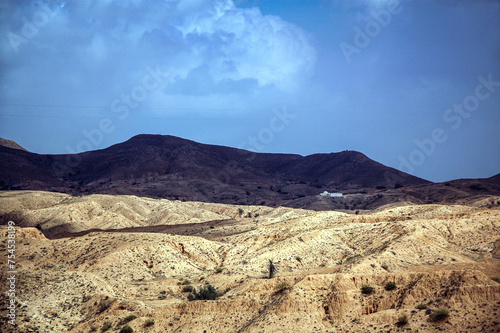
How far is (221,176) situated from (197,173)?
28.6 ft

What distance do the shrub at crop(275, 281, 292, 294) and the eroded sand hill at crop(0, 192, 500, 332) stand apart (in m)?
0.10

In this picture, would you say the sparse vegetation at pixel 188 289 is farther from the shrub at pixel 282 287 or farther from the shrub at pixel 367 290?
the shrub at pixel 367 290

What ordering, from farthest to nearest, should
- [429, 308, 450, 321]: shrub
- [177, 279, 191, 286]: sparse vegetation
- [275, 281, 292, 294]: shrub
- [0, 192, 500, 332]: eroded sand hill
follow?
[177, 279, 191, 286]: sparse vegetation → [275, 281, 292, 294]: shrub → [0, 192, 500, 332]: eroded sand hill → [429, 308, 450, 321]: shrub

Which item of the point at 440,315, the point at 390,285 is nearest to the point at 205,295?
the point at 390,285

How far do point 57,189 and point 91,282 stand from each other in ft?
276

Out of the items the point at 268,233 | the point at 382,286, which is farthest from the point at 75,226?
the point at 382,286

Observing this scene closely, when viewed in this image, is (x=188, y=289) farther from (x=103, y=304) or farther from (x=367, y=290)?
(x=367, y=290)

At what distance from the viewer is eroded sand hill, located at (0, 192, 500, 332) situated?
2284 centimetres

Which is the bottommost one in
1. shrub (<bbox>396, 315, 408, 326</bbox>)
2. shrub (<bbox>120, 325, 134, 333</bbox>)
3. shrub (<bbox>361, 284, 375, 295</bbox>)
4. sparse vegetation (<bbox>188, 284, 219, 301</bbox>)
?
shrub (<bbox>120, 325, 134, 333</bbox>)

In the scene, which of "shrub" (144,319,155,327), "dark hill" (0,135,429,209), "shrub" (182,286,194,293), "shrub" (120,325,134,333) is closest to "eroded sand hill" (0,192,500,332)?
"shrub" (144,319,155,327)

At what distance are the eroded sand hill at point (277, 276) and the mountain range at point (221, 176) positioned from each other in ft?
134

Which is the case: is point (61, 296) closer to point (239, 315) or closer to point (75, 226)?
point (239, 315)

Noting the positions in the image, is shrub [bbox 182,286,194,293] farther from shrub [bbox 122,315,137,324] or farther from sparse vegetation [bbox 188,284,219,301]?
shrub [bbox 122,315,137,324]

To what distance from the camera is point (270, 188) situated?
134 meters
